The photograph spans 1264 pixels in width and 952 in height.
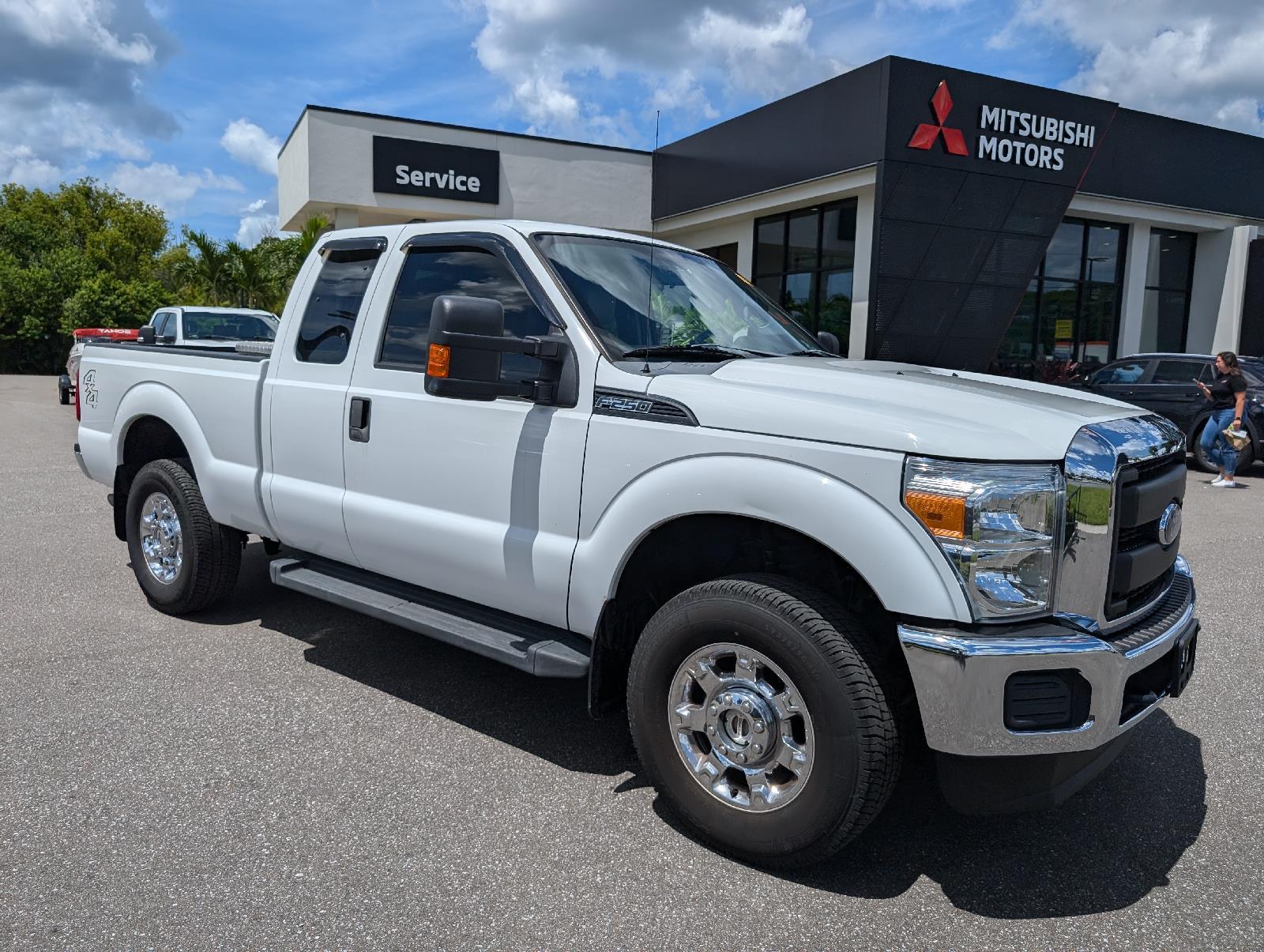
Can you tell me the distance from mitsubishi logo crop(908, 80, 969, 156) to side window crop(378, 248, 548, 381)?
1402 cm

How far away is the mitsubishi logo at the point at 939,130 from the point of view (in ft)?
53.0

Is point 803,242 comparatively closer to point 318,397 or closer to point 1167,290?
point 1167,290

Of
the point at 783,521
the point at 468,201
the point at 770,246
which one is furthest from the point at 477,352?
the point at 468,201

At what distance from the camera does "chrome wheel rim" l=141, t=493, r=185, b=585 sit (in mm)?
5312

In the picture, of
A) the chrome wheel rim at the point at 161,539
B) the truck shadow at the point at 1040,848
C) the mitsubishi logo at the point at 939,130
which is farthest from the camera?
the mitsubishi logo at the point at 939,130

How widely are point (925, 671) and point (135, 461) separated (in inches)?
194

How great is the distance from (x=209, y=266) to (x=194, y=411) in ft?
85.8

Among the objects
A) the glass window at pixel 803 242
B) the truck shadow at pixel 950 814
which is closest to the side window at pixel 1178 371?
the glass window at pixel 803 242

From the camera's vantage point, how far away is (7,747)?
375 cm

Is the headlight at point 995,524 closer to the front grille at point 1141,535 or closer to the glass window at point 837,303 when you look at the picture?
the front grille at point 1141,535

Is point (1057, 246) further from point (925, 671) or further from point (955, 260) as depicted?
point (925, 671)

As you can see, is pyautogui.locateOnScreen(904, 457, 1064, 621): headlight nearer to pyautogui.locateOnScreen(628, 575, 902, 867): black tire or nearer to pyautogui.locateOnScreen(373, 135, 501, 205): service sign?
pyautogui.locateOnScreen(628, 575, 902, 867): black tire

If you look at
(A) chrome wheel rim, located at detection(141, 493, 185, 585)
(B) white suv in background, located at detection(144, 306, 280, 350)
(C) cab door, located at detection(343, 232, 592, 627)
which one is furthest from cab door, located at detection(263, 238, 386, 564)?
(B) white suv in background, located at detection(144, 306, 280, 350)

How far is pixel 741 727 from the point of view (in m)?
3.02
